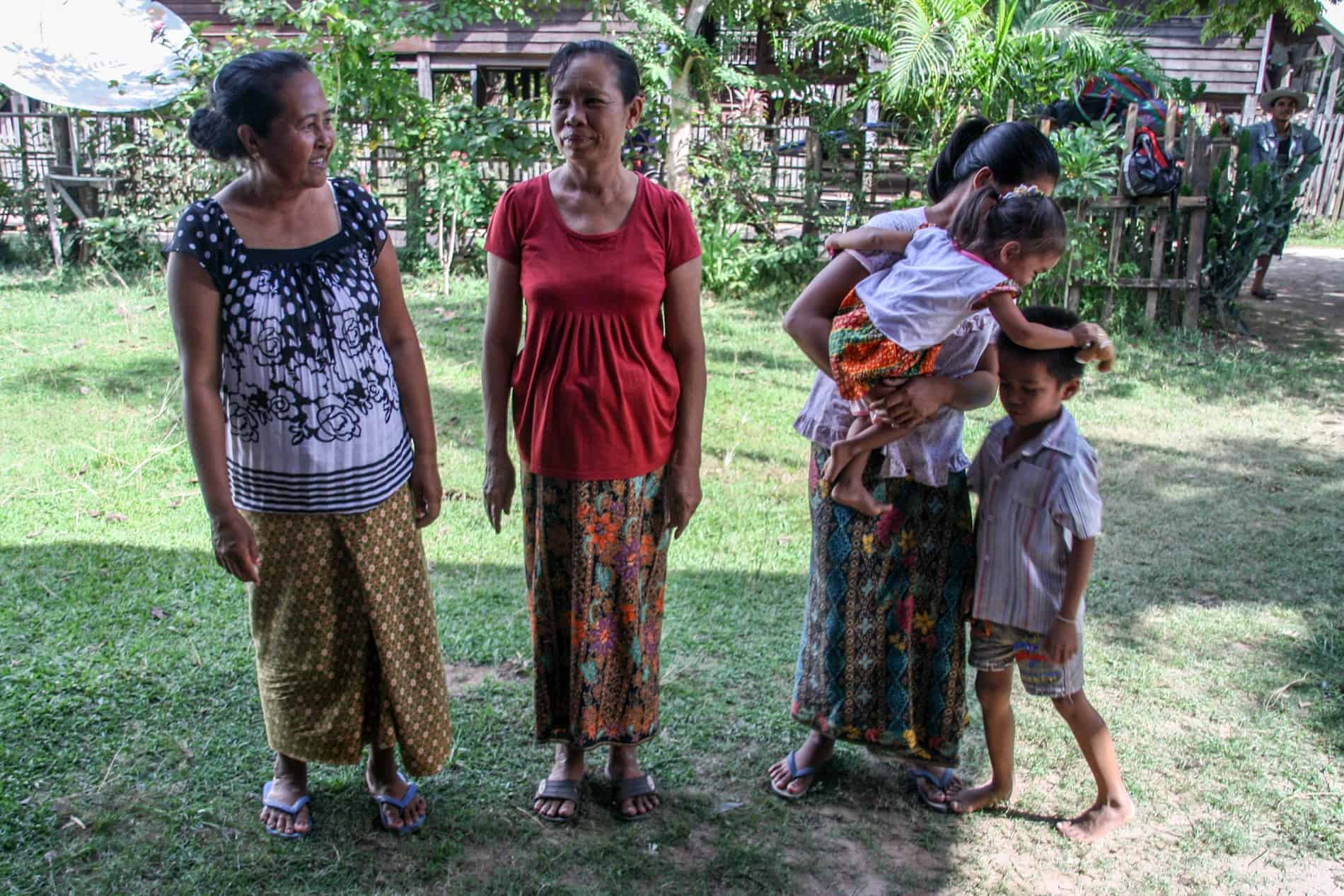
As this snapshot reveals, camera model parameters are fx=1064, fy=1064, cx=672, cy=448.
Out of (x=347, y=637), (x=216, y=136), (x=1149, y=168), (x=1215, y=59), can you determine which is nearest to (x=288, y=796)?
(x=347, y=637)

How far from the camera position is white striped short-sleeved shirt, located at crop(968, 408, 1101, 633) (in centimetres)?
245

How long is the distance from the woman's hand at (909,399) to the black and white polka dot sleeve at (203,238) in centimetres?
144

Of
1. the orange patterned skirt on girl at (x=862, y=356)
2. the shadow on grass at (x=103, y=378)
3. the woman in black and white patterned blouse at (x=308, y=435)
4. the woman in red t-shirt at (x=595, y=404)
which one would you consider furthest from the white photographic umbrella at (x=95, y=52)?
the orange patterned skirt on girl at (x=862, y=356)

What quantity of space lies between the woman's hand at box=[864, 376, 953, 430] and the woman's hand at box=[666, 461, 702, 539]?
0.50 meters

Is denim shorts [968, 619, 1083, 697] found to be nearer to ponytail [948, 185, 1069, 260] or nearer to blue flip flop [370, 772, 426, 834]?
ponytail [948, 185, 1069, 260]

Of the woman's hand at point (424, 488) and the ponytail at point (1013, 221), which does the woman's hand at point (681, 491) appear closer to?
the woman's hand at point (424, 488)

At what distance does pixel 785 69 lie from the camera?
36.7 ft

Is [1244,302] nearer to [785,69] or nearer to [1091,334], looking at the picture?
[785,69]

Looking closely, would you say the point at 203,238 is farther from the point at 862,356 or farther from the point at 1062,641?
the point at 1062,641

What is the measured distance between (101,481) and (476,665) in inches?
104

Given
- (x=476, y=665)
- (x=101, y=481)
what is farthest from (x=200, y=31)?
(x=476, y=665)

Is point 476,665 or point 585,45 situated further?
point 476,665

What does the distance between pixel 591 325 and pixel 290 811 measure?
1.43 meters

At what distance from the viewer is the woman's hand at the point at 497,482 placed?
8.77ft
